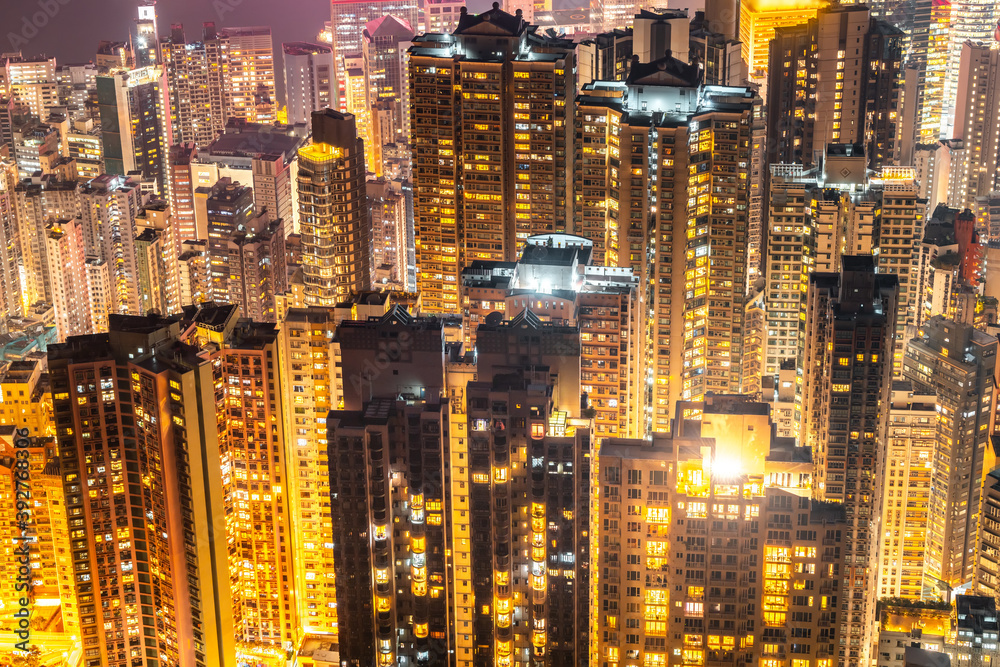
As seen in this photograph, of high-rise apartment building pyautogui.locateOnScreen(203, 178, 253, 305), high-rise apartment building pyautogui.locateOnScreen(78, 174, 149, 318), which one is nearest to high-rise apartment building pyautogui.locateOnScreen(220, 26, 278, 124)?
high-rise apartment building pyautogui.locateOnScreen(78, 174, 149, 318)

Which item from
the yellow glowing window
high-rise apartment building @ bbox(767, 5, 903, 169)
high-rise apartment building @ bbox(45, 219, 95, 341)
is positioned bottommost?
high-rise apartment building @ bbox(45, 219, 95, 341)

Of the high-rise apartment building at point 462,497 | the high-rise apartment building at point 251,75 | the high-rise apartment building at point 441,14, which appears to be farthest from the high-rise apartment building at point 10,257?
the high-rise apartment building at point 462,497

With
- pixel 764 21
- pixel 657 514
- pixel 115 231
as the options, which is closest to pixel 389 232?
pixel 115 231

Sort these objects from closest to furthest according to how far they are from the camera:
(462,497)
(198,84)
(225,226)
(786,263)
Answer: (462,497) < (786,263) < (225,226) < (198,84)

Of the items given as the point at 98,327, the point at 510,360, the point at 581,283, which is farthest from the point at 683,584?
the point at 98,327

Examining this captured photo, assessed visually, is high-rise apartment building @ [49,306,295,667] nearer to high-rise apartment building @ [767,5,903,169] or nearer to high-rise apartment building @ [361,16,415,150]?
high-rise apartment building @ [767,5,903,169]

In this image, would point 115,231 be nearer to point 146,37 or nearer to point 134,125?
point 134,125
